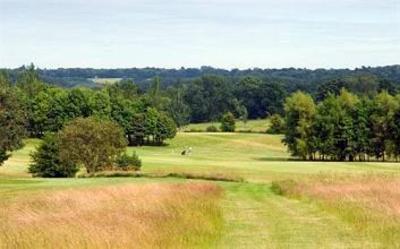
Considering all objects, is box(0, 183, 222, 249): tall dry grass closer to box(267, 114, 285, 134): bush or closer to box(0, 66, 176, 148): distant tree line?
box(0, 66, 176, 148): distant tree line

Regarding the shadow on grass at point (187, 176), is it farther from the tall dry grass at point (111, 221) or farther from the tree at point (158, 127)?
the tree at point (158, 127)

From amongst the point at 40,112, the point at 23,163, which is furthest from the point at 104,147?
the point at 40,112

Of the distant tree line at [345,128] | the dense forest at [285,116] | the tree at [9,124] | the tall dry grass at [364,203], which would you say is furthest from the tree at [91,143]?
the distant tree line at [345,128]

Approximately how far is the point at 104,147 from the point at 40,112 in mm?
66183

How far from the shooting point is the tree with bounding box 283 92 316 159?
10944cm

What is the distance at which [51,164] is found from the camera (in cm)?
6769

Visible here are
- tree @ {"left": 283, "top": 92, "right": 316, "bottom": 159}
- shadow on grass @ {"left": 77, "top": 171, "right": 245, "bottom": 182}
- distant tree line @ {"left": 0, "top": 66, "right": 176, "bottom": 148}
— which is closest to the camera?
shadow on grass @ {"left": 77, "top": 171, "right": 245, "bottom": 182}

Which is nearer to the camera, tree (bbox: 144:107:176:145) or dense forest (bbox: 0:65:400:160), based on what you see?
dense forest (bbox: 0:65:400:160)

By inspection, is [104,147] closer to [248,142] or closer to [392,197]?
[392,197]

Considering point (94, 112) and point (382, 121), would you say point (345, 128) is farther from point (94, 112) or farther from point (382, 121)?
point (94, 112)

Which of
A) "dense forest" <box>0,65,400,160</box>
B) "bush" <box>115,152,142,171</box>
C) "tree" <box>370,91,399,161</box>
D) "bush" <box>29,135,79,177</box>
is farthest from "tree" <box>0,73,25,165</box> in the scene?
"tree" <box>370,91,399,161</box>

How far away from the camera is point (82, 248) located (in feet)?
48.9

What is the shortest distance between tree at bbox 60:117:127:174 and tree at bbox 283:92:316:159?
4365 cm

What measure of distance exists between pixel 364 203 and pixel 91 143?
47468mm
